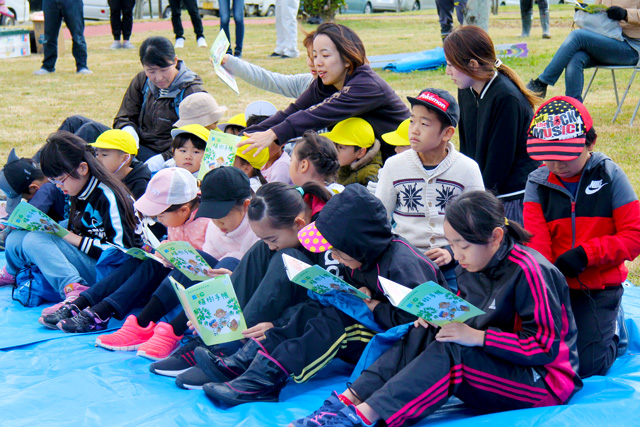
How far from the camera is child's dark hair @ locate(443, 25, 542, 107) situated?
3.39 m

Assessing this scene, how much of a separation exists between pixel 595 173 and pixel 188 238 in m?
2.05

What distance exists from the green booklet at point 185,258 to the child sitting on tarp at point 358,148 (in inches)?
47.3

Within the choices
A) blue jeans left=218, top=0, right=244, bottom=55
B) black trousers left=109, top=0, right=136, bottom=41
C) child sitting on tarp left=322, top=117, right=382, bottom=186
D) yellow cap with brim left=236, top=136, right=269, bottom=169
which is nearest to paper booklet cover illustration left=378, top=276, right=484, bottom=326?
child sitting on tarp left=322, top=117, right=382, bottom=186

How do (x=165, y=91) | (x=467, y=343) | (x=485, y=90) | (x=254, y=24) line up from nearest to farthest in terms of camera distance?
(x=467, y=343) < (x=485, y=90) < (x=165, y=91) < (x=254, y=24)

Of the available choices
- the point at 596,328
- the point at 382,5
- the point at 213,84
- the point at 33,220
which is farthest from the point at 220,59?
the point at 382,5

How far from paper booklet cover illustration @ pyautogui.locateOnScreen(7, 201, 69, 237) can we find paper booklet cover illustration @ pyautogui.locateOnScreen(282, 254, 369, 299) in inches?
71.7

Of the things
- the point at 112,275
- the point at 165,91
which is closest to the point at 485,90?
the point at 112,275

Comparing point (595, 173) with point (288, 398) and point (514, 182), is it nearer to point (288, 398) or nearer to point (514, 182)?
point (514, 182)

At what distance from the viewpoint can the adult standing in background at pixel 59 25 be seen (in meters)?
10.4

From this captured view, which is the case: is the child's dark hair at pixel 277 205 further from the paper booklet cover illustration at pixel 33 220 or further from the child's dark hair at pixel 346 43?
the paper booklet cover illustration at pixel 33 220

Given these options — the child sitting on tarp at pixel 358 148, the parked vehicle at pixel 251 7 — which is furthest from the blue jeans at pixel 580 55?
the parked vehicle at pixel 251 7

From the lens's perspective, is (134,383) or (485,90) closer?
(134,383)

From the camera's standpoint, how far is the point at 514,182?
3562 mm

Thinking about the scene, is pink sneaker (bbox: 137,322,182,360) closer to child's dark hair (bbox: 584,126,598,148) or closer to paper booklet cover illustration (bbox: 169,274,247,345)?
paper booklet cover illustration (bbox: 169,274,247,345)
